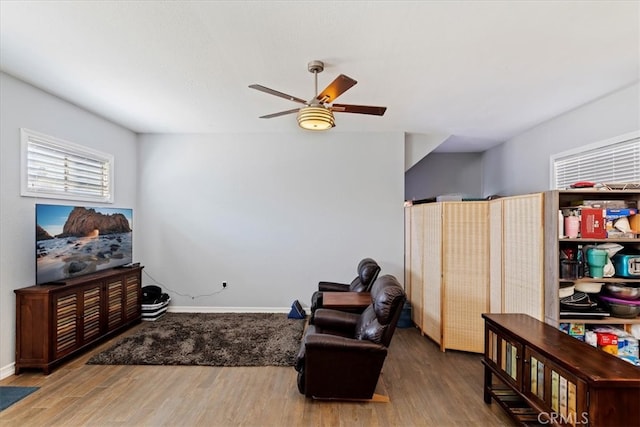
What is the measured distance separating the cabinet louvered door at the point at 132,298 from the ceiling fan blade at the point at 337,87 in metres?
3.84

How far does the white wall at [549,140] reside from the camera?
318 centimetres

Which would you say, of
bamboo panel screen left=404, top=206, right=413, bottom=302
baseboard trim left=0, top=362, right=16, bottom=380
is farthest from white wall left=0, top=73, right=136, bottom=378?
A: bamboo panel screen left=404, top=206, right=413, bottom=302

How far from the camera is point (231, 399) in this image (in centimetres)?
271

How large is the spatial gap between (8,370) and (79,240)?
148 centimetres

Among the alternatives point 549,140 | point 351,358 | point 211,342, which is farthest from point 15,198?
point 549,140

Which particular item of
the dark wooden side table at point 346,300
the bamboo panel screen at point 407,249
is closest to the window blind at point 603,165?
the bamboo panel screen at point 407,249

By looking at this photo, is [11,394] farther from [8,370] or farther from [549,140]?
[549,140]

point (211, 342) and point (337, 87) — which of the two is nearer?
point (337, 87)

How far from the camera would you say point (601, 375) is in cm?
168

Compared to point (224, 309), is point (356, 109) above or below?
above

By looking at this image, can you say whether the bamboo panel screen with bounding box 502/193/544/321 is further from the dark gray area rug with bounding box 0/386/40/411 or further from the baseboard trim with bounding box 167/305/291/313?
the dark gray area rug with bounding box 0/386/40/411

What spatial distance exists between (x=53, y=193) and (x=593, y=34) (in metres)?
5.57

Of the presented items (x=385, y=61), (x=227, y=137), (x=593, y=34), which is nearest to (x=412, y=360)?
(x=385, y=61)

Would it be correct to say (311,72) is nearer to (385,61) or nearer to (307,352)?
(385,61)
